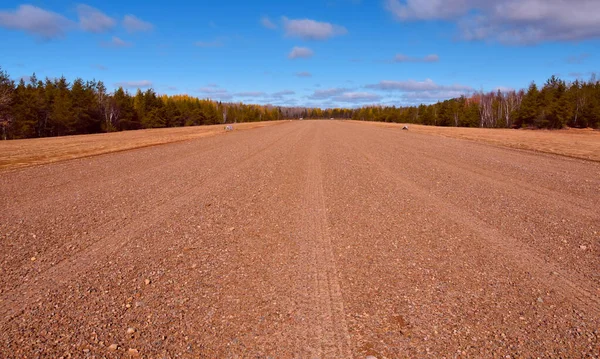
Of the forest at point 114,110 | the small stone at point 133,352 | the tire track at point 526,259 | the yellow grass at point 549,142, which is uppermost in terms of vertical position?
the forest at point 114,110

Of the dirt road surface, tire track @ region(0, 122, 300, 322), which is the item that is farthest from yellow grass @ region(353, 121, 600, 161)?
tire track @ region(0, 122, 300, 322)

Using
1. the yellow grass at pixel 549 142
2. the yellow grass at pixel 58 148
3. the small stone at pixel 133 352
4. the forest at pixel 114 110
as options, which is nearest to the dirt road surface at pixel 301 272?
the small stone at pixel 133 352

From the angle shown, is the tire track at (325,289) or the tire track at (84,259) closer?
the tire track at (325,289)

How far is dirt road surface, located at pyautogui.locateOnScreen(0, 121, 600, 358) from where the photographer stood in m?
3.31

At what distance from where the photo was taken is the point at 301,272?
4746 mm

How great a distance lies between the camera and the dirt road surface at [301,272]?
331 centimetres

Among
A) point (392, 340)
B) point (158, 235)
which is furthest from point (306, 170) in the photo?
point (392, 340)

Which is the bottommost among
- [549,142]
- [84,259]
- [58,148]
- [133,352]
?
[133,352]

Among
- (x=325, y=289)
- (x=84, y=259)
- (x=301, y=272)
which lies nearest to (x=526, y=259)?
(x=325, y=289)

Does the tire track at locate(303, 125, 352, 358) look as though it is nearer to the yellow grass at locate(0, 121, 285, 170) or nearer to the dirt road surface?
the dirt road surface

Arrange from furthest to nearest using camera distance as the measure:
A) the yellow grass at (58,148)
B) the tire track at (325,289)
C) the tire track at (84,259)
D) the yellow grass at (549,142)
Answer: the yellow grass at (549,142), the yellow grass at (58,148), the tire track at (84,259), the tire track at (325,289)

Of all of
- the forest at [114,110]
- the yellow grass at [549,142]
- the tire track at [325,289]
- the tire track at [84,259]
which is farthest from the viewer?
the forest at [114,110]

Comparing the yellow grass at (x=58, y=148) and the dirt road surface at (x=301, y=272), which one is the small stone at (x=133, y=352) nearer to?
the dirt road surface at (x=301, y=272)

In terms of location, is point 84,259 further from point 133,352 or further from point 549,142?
point 549,142
